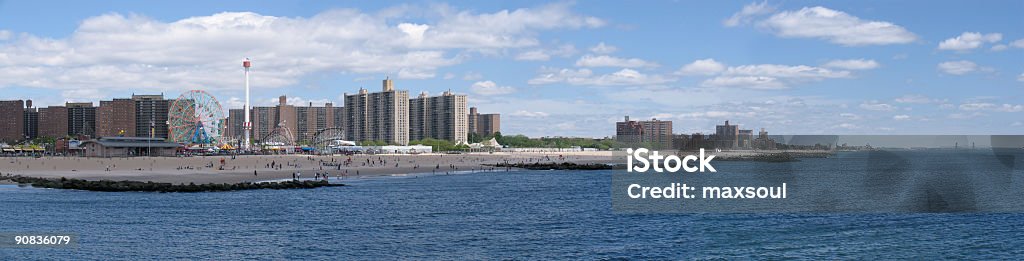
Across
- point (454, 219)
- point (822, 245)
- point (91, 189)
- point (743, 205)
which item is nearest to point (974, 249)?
point (822, 245)

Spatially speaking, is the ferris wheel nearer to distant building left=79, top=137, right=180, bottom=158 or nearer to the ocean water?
distant building left=79, top=137, right=180, bottom=158

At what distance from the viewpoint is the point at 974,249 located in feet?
138

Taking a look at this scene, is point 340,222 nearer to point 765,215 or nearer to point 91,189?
point 765,215

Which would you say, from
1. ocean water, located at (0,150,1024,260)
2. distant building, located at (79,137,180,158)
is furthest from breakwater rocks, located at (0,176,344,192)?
distant building, located at (79,137,180,158)

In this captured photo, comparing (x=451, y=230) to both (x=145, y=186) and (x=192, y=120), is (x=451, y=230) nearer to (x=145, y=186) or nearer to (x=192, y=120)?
(x=145, y=186)

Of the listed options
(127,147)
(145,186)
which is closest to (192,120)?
(127,147)

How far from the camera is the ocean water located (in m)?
38.1

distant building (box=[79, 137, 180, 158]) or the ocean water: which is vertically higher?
distant building (box=[79, 137, 180, 158])

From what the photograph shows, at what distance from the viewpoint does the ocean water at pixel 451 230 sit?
125 ft

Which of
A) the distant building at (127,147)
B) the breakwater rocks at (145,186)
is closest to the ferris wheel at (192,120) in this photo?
the distant building at (127,147)

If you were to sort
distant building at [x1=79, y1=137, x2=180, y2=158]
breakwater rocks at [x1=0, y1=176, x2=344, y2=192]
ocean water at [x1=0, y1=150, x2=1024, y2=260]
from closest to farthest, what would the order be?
ocean water at [x1=0, y1=150, x2=1024, y2=260] < breakwater rocks at [x1=0, y1=176, x2=344, y2=192] < distant building at [x1=79, y1=137, x2=180, y2=158]

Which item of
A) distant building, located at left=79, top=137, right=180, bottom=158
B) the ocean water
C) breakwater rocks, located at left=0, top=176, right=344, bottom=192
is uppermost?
distant building, located at left=79, top=137, right=180, bottom=158

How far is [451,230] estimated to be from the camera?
45406mm

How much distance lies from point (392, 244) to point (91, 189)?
1682 inches
